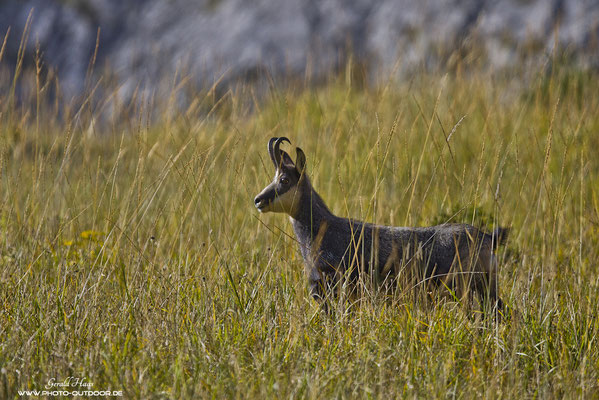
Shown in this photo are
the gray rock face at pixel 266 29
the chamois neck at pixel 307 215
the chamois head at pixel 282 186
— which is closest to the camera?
the chamois head at pixel 282 186

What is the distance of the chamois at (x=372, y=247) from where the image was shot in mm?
3398

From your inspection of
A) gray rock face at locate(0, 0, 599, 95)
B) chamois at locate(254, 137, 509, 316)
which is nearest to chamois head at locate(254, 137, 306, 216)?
chamois at locate(254, 137, 509, 316)

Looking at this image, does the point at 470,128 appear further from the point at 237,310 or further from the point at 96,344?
the point at 96,344

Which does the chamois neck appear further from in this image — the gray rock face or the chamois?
the gray rock face

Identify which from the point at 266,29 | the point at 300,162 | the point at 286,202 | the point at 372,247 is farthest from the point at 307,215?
the point at 266,29

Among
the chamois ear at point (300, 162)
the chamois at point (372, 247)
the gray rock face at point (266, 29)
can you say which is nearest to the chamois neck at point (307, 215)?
the chamois at point (372, 247)

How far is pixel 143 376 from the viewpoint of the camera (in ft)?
9.09

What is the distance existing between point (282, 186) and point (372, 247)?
1.82 ft

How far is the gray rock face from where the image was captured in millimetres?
10125

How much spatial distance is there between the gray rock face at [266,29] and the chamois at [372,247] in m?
5.33

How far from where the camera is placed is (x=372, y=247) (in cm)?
334

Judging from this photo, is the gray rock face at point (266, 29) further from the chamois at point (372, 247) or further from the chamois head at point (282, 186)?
the chamois head at point (282, 186)

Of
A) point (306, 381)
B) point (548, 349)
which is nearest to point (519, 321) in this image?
point (548, 349)

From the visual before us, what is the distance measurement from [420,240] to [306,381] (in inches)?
43.7
